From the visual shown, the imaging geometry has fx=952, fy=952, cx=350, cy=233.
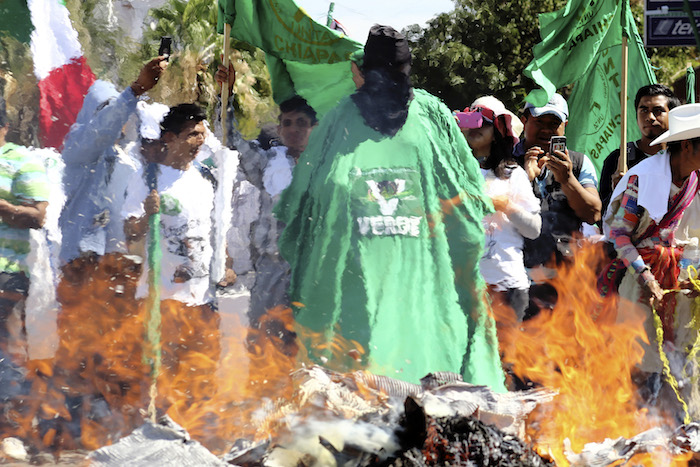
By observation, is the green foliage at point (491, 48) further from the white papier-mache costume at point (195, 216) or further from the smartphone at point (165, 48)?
the smartphone at point (165, 48)

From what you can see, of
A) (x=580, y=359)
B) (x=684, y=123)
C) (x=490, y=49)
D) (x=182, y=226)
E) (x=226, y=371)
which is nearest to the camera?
(x=226, y=371)

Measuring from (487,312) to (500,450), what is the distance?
58.3 inches

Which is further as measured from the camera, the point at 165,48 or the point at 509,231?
the point at 509,231

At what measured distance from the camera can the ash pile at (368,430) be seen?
11.1ft

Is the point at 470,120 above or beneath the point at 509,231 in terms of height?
above

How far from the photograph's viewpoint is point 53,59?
4961 millimetres

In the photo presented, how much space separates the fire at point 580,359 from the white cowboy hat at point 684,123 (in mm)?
847

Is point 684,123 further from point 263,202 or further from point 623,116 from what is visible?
point 263,202

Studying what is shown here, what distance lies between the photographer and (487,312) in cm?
479

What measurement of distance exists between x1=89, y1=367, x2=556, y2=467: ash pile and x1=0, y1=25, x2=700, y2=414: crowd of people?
0.56m

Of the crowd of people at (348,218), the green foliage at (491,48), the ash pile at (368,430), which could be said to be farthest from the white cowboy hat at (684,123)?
the green foliage at (491,48)

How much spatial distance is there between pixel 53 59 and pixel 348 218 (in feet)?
5.85

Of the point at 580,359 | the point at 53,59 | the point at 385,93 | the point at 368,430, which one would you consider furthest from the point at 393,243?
the point at 53,59

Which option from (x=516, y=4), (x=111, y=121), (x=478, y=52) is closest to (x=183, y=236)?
(x=111, y=121)
